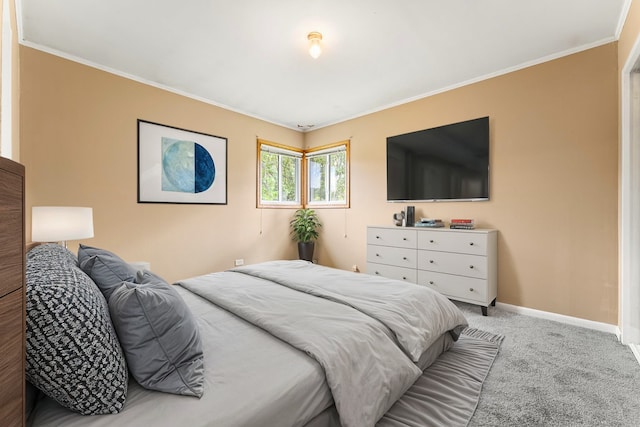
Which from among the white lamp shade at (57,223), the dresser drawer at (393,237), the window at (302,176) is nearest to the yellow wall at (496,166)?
the dresser drawer at (393,237)

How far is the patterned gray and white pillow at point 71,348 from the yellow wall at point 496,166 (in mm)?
2627

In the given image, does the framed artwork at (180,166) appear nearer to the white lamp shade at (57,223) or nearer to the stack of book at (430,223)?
the white lamp shade at (57,223)

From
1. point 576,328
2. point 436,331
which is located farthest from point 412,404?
point 576,328

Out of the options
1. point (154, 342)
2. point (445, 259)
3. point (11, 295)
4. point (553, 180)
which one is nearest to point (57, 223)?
point (154, 342)

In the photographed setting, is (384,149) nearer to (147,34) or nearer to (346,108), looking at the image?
(346,108)

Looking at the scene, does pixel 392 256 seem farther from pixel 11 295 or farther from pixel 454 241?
pixel 11 295

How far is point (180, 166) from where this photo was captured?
368 cm

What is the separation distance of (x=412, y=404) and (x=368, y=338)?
552mm

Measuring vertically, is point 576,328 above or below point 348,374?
below

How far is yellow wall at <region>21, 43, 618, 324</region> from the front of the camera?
265 centimetres

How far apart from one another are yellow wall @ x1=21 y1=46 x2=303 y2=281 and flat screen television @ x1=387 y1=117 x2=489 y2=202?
2.20 meters

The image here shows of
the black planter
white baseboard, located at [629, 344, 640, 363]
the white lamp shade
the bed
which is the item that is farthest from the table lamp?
white baseboard, located at [629, 344, 640, 363]

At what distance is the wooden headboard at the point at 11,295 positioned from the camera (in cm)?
54

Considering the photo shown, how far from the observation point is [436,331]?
1811mm
